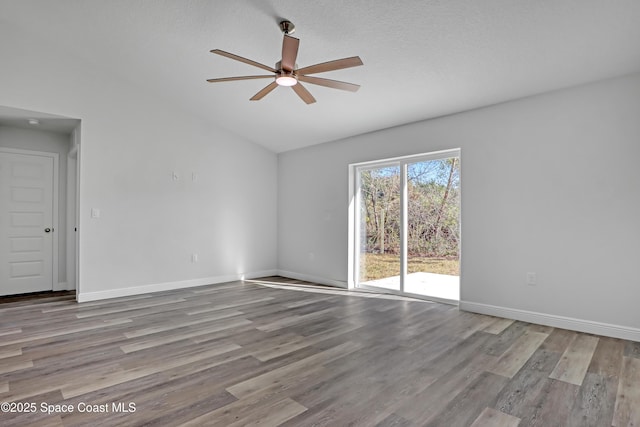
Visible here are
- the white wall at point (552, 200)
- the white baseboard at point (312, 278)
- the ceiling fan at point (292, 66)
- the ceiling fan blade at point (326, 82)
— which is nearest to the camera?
the ceiling fan at point (292, 66)

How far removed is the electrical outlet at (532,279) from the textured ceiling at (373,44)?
6.56ft

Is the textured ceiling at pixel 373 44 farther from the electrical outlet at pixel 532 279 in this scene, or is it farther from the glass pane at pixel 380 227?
the electrical outlet at pixel 532 279

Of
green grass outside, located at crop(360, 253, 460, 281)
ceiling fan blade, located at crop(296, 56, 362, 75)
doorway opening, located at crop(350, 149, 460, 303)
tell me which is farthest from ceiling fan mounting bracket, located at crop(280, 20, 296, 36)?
green grass outside, located at crop(360, 253, 460, 281)

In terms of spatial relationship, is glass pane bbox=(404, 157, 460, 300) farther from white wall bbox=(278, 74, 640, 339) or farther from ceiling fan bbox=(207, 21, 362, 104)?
ceiling fan bbox=(207, 21, 362, 104)

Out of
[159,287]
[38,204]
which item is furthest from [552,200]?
[38,204]

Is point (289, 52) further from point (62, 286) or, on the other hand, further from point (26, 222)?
point (62, 286)

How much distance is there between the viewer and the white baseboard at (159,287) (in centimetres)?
460

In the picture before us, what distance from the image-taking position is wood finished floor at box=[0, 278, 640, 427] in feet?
→ 6.37

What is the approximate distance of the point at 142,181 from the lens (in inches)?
202

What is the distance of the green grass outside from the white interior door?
5.07 metres

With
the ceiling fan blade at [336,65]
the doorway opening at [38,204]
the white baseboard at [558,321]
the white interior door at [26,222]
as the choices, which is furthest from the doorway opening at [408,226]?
the white interior door at [26,222]

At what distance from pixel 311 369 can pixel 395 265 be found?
9.39 feet

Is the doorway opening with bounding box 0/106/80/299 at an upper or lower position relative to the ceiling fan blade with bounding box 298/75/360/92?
lower

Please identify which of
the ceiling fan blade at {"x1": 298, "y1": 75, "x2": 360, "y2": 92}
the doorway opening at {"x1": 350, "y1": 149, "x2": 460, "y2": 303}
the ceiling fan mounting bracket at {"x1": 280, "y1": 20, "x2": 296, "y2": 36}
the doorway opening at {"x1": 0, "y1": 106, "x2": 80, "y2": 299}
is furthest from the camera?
the doorway opening at {"x1": 0, "y1": 106, "x2": 80, "y2": 299}
